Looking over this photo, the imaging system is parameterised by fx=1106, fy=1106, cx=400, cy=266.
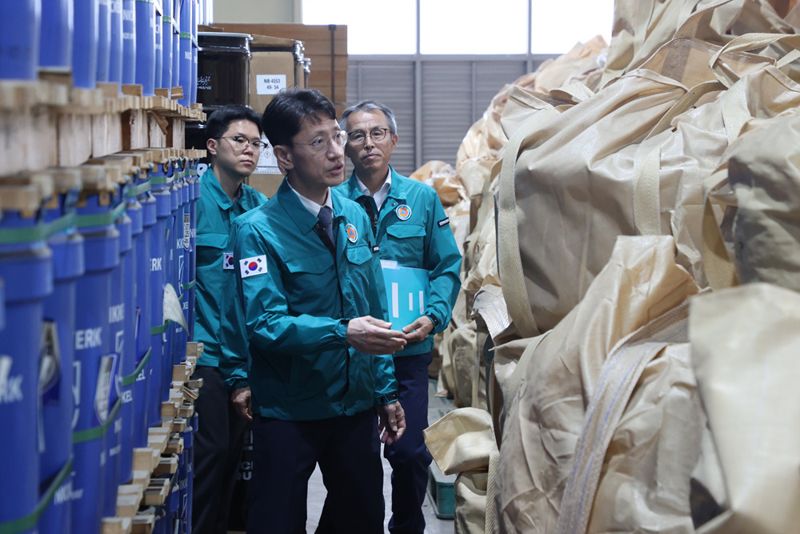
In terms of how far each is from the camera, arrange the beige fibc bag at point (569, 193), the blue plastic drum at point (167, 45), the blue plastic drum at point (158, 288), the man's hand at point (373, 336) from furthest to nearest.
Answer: the man's hand at point (373, 336)
the blue plastic drum at point (167, 45)
the blue plastic drum at point (158, 288)
the beige fibc bag at point (569, 193)

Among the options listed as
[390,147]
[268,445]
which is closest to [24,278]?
[268,445]

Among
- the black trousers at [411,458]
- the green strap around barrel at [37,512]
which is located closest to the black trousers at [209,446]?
the black trousers at [411,458]

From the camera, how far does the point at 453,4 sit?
44.6 ft

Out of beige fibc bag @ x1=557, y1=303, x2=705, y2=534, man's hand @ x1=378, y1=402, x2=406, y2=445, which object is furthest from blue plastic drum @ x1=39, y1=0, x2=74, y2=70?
man's hand @ x1=378, y1=402, x2=406, y2=445

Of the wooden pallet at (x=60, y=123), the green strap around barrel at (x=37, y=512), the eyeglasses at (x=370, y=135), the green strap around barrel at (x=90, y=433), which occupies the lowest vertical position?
the green strap around barrel at (x=37, y=512)

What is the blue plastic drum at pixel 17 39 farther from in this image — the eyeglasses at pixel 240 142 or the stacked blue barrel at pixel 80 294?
the eyeglasses at pixel 240 142

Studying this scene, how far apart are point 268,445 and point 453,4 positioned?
431 inches

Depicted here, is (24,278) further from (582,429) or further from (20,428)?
(582,429)

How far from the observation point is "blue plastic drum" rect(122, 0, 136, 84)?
2.06 meters

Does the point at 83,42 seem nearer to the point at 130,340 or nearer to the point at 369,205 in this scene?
the point at 130,340

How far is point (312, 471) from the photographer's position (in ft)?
11.3

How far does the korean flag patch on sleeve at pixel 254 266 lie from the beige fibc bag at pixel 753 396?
7.22 ft

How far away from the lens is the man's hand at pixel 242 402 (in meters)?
3.97

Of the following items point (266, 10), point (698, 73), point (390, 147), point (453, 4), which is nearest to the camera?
point (698, 73)
